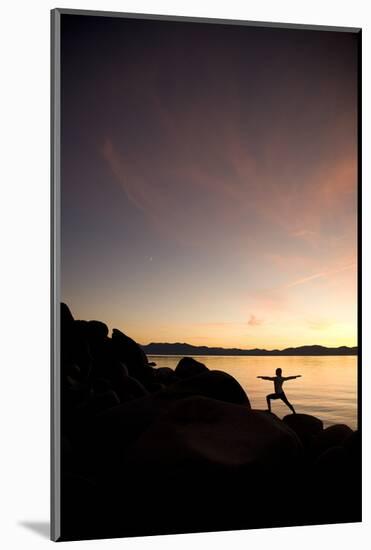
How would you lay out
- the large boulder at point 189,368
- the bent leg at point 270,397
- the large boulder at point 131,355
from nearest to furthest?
the large boulder at point 131,355 < the large boulder at point 189,368 < the bent leg at point 270,397

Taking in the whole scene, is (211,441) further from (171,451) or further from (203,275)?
(203,275)

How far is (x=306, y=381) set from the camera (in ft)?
22.6

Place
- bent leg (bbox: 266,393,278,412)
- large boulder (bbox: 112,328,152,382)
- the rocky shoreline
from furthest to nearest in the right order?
bent leg (bbox: 266,393,278,412), large boulder (bbox: 112,328,152,382), the rocky shoreline

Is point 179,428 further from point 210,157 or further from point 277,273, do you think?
point 210,157

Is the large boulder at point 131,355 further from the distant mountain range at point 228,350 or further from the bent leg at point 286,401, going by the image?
the bent leg at point 286,401

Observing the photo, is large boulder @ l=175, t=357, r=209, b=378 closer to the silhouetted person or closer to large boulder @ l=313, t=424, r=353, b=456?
the silhouetted person

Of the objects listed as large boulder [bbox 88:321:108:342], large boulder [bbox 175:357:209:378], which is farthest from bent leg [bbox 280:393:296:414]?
large boulder [bbox 88:321:108:342]

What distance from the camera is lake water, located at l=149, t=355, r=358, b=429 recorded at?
671cm

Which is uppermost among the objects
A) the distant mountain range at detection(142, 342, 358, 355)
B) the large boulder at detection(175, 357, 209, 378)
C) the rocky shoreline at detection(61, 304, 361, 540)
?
the distant mountain range at detection(142, 342, 358, 355)

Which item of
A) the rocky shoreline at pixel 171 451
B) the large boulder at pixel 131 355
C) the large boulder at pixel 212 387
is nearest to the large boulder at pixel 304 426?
the rocky shoreline at pixel 171 451

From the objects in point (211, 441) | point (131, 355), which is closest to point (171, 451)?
point (211, 441)

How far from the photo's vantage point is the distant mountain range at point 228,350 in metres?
6.61

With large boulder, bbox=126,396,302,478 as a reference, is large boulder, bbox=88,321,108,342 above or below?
above
